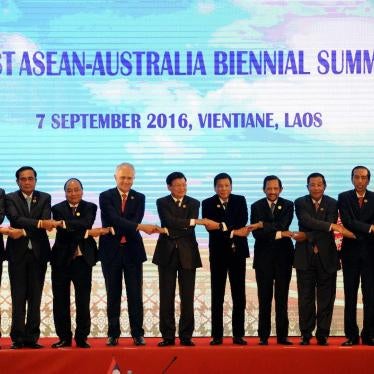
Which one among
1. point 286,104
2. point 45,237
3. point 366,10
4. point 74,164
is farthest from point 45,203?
point 366,10

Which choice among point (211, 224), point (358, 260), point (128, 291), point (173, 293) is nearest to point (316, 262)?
point (358, 260)

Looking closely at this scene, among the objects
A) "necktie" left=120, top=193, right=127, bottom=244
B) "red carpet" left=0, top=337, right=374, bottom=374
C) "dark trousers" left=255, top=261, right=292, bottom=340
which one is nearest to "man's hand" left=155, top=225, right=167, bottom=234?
"necktie" left=120, top=193, right=127, bottom=244

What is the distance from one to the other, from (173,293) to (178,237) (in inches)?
14.7

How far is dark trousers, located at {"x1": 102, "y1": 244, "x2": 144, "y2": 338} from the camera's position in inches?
239

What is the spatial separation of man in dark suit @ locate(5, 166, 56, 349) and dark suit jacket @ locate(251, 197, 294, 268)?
4.47 ft

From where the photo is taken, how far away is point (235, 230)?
6141 millimetres

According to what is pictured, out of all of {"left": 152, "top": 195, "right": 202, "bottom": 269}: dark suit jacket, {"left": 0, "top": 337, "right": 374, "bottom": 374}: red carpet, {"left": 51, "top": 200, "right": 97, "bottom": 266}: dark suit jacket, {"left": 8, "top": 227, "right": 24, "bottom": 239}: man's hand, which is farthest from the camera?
{"left": 152, "top": 195, "right": 202, "bottom": 269}: dark suit jacket

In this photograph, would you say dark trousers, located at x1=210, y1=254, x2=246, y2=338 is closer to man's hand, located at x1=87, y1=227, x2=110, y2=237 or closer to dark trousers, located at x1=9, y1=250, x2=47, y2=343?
man's hand, located at x1=87, y1=227, x2=110, y2=237

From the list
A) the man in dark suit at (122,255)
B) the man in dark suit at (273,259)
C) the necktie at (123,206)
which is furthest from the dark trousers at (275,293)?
the necktie at (123,206)

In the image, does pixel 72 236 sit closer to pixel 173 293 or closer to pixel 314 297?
pixel 173 293

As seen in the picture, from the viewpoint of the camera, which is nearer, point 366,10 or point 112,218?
point 112,218

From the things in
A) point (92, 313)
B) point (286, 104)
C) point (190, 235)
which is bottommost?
point (92, 313)

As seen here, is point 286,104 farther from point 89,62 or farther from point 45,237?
point 45,237

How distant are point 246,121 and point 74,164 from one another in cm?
131
